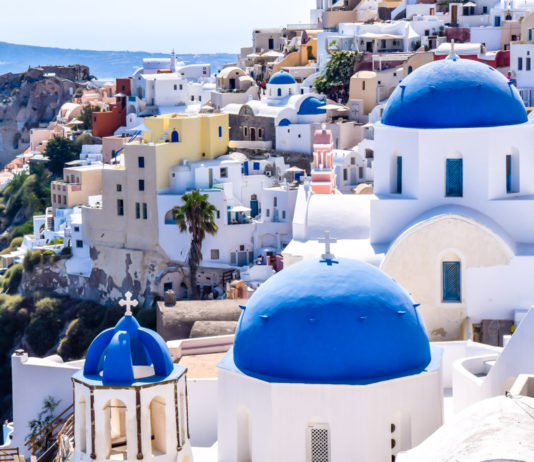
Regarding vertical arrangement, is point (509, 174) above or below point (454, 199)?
above

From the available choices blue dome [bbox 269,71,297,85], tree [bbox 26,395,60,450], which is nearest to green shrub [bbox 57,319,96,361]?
blue dome [bbox 269,71,297,85]

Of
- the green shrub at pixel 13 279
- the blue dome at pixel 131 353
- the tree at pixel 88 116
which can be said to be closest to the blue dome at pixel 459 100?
the blue dome at pixel 131 353

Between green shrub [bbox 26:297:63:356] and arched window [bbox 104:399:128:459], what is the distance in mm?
30767

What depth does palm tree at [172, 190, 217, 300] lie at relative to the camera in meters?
47.2

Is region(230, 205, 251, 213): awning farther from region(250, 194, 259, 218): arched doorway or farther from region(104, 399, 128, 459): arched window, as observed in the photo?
region(104, 399, 128, 459): arched window

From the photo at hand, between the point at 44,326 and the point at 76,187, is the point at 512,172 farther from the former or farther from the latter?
the point at 76,187

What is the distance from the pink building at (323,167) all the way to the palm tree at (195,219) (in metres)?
5.31

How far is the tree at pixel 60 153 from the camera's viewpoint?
66312 millimetres

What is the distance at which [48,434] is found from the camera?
29.6 meters

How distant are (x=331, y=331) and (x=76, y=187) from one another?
121ft

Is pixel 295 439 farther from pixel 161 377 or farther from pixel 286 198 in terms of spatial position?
pixel 286 198

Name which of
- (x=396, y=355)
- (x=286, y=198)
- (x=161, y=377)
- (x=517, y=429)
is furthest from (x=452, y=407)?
(x=286, y=198)

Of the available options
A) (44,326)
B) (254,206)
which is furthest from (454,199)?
(44,326)

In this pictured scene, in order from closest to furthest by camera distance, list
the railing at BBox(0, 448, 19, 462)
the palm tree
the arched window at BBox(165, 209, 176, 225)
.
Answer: the railing at BBox(0, 448, 19, 462), the palm tree, the arched window at BBox(165, 209, 176, 225)
